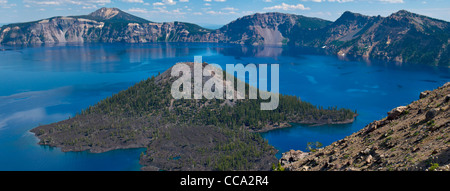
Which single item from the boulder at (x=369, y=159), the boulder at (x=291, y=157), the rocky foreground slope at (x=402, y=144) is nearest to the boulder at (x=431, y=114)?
the rocky foreground slope at (x=402, y=144)

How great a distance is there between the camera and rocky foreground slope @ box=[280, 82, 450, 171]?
34719 millimetres

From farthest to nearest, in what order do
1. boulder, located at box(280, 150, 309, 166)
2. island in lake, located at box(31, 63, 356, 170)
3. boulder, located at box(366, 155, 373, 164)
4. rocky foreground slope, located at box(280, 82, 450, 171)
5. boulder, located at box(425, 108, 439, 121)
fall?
island in lake, located at box(31, 63, 356, 170) → boulder, located at box(280, 150, 309, 166) → boulder, located at box(425, 108, 439, 121) → boulder, located at box(366, 155, 373, 164) → rocky foreground slope, located at box(280, 82, 450, 171)

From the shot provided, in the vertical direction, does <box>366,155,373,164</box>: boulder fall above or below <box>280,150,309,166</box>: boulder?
above

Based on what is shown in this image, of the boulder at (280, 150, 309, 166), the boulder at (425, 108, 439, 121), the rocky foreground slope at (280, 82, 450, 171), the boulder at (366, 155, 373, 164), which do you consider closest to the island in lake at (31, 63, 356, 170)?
the boulder at (280, 150, 309, 166)

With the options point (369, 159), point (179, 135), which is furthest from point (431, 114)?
point (179, 135)

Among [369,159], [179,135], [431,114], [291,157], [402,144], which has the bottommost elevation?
[179,135]

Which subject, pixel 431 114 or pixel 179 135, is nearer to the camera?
pixel 431 114

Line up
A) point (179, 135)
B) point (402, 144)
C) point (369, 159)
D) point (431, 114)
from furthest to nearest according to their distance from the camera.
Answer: point (179, 135) < point (431, 114) < point (402, 144) < point (369, 159)

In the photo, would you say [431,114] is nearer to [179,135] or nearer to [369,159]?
[369,159]

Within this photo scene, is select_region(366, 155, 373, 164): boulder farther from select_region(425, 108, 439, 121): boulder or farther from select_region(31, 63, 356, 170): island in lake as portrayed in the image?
select_region(31, 63, 356, 170): island in lake

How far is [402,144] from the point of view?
41625mm

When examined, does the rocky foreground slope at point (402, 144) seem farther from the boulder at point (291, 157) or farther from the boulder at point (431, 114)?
the boulder at point (291, 157)
